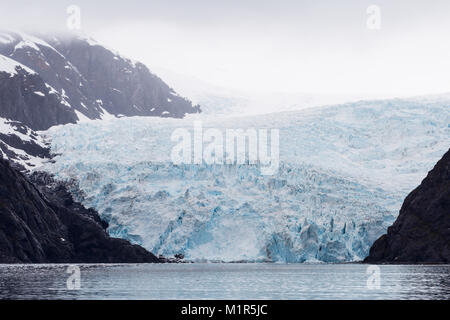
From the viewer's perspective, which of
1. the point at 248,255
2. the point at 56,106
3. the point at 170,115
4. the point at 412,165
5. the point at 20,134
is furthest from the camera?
the point at 170,115

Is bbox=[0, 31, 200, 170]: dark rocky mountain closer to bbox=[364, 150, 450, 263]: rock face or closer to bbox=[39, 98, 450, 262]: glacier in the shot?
bbox=[39, 98, 450, 262]: glacier

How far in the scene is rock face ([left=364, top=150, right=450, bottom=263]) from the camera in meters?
79.9

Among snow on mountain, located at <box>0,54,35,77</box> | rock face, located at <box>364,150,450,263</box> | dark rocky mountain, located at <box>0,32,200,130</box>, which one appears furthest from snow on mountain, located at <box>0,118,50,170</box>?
rock face, located at <box>364,150,450,263</box>

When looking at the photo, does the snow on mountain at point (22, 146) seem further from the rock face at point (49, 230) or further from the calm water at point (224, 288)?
the calm water at point (224, 288)

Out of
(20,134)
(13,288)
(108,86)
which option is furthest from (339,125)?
(13,288)

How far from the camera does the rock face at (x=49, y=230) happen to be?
80.2 meters

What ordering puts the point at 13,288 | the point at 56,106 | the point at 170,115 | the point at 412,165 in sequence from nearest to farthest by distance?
the point at 13,288
the point at 412,165
the point at 56,106
the point at 170,115

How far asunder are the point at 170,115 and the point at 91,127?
44.0 meters

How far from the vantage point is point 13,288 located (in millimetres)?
41500

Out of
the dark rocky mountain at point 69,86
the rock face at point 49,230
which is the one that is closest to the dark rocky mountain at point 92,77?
the dark rocky mountain at point 69,86

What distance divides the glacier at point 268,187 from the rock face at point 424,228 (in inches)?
188

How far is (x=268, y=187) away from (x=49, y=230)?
25821 mm
